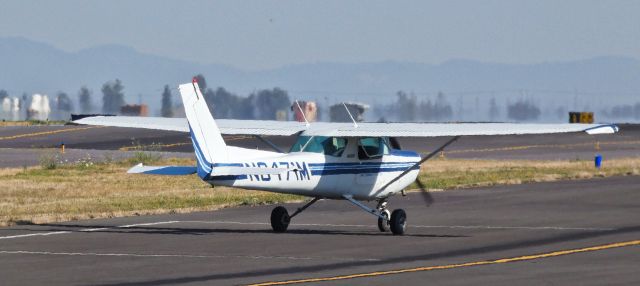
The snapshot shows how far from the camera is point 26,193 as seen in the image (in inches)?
1542

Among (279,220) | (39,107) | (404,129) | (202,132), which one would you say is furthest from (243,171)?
(39,107)

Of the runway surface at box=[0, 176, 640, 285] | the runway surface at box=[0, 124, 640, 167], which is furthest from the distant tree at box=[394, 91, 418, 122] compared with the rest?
the runway surface at box=[0, 176, 640, 285]

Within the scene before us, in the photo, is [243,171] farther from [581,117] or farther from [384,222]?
[581,117]

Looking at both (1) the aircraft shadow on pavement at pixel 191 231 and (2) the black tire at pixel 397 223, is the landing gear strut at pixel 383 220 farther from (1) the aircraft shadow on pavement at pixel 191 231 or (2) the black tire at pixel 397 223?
(2) the black tire at pixel 397 223

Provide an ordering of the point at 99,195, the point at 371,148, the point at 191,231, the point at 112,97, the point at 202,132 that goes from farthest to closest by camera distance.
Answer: the point at 112,97 < the point at 99,195 < the point at 191,231 < the point at 371,148 < the point at 202,132

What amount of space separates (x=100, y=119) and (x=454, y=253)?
9571 mm

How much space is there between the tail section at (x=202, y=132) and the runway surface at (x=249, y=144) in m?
33.9

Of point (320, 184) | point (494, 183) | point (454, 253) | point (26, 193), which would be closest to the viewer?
point (454, 253)

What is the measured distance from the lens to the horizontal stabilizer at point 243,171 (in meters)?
23.8

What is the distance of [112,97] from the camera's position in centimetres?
13050

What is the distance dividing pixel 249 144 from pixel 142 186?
103 feet

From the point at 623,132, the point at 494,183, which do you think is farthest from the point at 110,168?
the point at 623,132

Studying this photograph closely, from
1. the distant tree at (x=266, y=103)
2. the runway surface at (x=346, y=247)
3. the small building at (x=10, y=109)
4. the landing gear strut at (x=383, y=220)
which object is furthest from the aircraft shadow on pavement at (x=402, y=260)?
the small building at (x=10, y=109)

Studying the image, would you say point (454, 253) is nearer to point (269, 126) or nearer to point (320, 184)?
point (320, 184)
